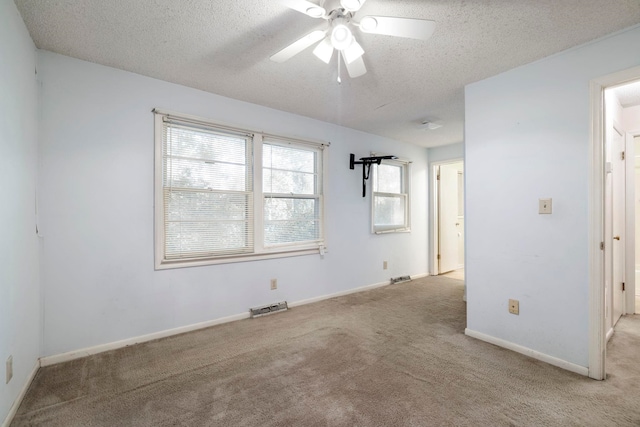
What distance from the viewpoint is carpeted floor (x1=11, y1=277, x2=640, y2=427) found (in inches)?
64.1

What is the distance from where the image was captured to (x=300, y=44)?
174 cm

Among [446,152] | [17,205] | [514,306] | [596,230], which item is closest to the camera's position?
[17,205]

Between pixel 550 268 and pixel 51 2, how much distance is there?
375 centimetres

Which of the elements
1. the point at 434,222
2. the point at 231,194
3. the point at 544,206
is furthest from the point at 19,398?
the point at 434,222

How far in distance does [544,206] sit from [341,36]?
196 cm

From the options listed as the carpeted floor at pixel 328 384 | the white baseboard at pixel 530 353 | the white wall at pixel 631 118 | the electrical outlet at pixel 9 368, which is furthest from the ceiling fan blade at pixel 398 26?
Answer: the white wall at pixel 631 118

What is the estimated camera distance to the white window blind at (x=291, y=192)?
340 cm

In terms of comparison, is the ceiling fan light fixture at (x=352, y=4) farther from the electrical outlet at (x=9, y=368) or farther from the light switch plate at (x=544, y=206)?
the electrical outlet at (x=9, y=368)

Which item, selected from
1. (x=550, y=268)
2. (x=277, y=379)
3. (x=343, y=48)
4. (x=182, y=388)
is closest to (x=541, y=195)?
(x=550, y=268)

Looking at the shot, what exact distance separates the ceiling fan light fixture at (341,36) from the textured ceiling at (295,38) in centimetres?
27

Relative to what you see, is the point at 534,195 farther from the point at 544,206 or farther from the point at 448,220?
the point at 448,220

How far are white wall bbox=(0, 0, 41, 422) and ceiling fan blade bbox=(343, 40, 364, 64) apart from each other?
185 cm

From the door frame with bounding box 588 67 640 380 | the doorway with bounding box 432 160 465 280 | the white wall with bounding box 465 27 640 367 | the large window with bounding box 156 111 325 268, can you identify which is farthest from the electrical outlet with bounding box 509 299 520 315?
the doorway with bounding box 432 160 465 280

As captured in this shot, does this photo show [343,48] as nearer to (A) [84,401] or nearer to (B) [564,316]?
(B) [564,316]
